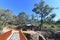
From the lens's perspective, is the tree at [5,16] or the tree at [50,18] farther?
the tree at [5,16]

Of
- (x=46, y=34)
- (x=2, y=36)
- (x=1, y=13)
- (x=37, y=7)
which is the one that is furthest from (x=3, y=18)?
(x=2, y=36)

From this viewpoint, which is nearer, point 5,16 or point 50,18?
point 50,18

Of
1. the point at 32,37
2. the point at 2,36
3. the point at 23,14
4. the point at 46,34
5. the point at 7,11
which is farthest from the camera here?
the point at 23,14

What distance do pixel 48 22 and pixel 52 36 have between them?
1069 centimetres

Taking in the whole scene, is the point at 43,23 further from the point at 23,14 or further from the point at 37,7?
the point at 23,14

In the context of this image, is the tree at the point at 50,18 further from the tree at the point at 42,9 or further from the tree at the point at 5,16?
the tree at the point at 5,16

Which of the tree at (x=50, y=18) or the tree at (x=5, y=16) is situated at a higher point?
the tree at (x=5, y=16)

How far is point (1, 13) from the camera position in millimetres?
33625

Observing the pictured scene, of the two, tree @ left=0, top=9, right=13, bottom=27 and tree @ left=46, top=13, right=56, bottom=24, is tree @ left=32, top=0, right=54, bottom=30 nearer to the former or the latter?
tree @ left=46, top=13, right=56, bottom=24

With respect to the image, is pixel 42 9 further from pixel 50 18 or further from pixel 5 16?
pixel 5 16

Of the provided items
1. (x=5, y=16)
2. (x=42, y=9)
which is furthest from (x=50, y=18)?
(x=5, y=16)

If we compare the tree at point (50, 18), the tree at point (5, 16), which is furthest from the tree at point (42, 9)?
the tree at point (5, 16)

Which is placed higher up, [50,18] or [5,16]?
[5,16]

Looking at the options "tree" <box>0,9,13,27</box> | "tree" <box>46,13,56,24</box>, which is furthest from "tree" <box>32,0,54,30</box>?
"tree" <box>0,9,13,27</box>
